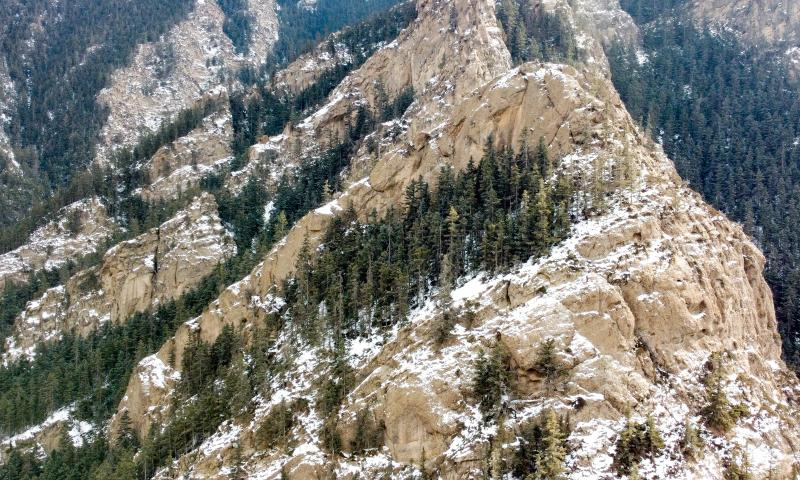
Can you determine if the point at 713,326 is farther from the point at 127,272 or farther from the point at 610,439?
the point at 127,272

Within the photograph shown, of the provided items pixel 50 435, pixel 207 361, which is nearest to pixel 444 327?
pixel 207 361

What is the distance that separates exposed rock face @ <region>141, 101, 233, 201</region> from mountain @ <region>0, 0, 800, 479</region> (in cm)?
86

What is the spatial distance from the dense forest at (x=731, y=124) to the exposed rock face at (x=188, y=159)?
315 feet

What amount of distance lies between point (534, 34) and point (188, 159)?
84197mm

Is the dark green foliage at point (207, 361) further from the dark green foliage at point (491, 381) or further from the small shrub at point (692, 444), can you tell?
the small shrub at point (692, 444)

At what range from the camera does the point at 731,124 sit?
145 m

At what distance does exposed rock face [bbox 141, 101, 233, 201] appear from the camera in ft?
481

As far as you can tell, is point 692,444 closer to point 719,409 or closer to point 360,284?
point 719,409

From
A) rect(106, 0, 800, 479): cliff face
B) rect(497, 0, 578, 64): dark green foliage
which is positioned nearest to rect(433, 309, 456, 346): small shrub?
rect(106, 0, 800, 479): cliff face

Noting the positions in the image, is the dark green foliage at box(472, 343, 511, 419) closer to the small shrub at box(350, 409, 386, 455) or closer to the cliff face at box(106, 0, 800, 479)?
the cliff face at box(106, 0, 800, 479)

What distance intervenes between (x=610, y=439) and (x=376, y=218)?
157ft

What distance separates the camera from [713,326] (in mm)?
53844

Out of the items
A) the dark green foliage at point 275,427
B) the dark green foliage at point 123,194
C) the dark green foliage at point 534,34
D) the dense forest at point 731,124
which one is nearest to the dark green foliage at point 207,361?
the dark green foliage at point 275,427

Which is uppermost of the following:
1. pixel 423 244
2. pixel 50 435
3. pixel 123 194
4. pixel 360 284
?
pixel 123 194
